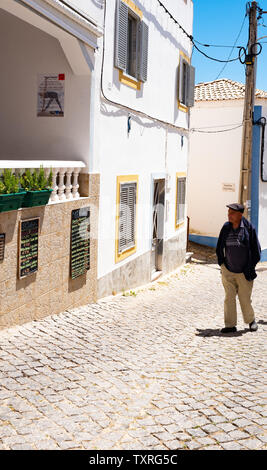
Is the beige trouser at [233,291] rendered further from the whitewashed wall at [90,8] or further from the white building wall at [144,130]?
the whitewashed wall at [90,8]

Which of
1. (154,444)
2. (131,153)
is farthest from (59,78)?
(154,444)

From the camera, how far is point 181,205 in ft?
50.6

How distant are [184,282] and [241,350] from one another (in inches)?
278

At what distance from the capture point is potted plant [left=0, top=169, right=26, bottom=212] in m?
5.47

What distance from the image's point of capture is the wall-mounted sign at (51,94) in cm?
785

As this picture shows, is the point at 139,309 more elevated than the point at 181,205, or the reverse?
the point at 181,205

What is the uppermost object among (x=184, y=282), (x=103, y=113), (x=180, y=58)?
(x=180, y=58)

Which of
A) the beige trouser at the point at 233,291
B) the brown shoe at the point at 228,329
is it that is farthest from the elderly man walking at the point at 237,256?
the brown shoe at the point at 228,329

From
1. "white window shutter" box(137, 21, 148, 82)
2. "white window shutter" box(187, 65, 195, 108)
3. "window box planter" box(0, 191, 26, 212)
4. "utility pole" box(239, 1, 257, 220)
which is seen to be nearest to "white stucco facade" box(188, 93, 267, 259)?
"utility pole" box(239, 1, 257, 220)

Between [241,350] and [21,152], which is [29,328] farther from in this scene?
[21,152]

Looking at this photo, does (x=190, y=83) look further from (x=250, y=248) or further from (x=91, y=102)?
(x=250, y=248)

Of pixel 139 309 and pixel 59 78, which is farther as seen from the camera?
pixel 139 309

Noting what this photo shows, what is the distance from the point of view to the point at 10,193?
563 cm

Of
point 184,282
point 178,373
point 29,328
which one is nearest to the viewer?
point 178,373
